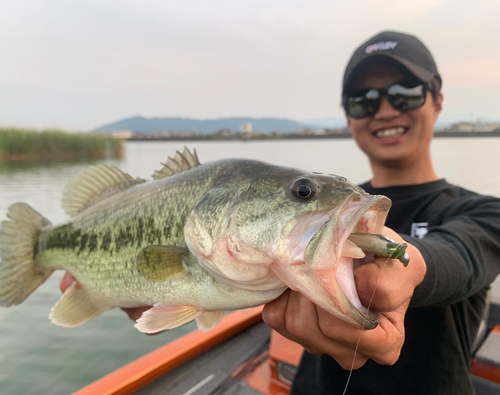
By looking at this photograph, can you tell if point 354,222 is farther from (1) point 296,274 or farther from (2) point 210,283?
(2) point 210,283

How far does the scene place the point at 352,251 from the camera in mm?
966

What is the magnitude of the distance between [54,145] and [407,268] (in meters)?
24.3

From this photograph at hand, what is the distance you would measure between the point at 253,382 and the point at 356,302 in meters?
2.38

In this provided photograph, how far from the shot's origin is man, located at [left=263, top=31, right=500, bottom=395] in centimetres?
113

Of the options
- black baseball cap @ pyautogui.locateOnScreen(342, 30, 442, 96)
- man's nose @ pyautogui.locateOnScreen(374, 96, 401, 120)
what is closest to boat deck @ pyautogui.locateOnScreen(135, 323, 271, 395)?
man's nose @ pyautogui.locateOnScreen(374, 96, 401, 120)

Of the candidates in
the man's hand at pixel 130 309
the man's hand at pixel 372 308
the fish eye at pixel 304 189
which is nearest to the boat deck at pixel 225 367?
the man's hand at pixel 130 309

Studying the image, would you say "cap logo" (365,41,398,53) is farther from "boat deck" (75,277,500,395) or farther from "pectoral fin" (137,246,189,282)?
"boat deck" (75,277,500,395)

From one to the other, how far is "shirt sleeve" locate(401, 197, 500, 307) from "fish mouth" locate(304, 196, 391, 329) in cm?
44

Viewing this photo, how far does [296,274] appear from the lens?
3.38ft

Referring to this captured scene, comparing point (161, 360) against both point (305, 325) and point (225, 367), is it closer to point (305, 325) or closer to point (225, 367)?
point (225, 367)

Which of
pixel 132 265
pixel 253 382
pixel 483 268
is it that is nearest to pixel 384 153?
pixel 483 268

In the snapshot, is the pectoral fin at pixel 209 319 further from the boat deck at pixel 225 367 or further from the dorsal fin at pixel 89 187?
the boat deck at pixel 225 367

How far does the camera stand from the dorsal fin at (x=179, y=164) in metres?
1.82

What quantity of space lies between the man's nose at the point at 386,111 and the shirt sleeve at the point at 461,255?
87 cm
